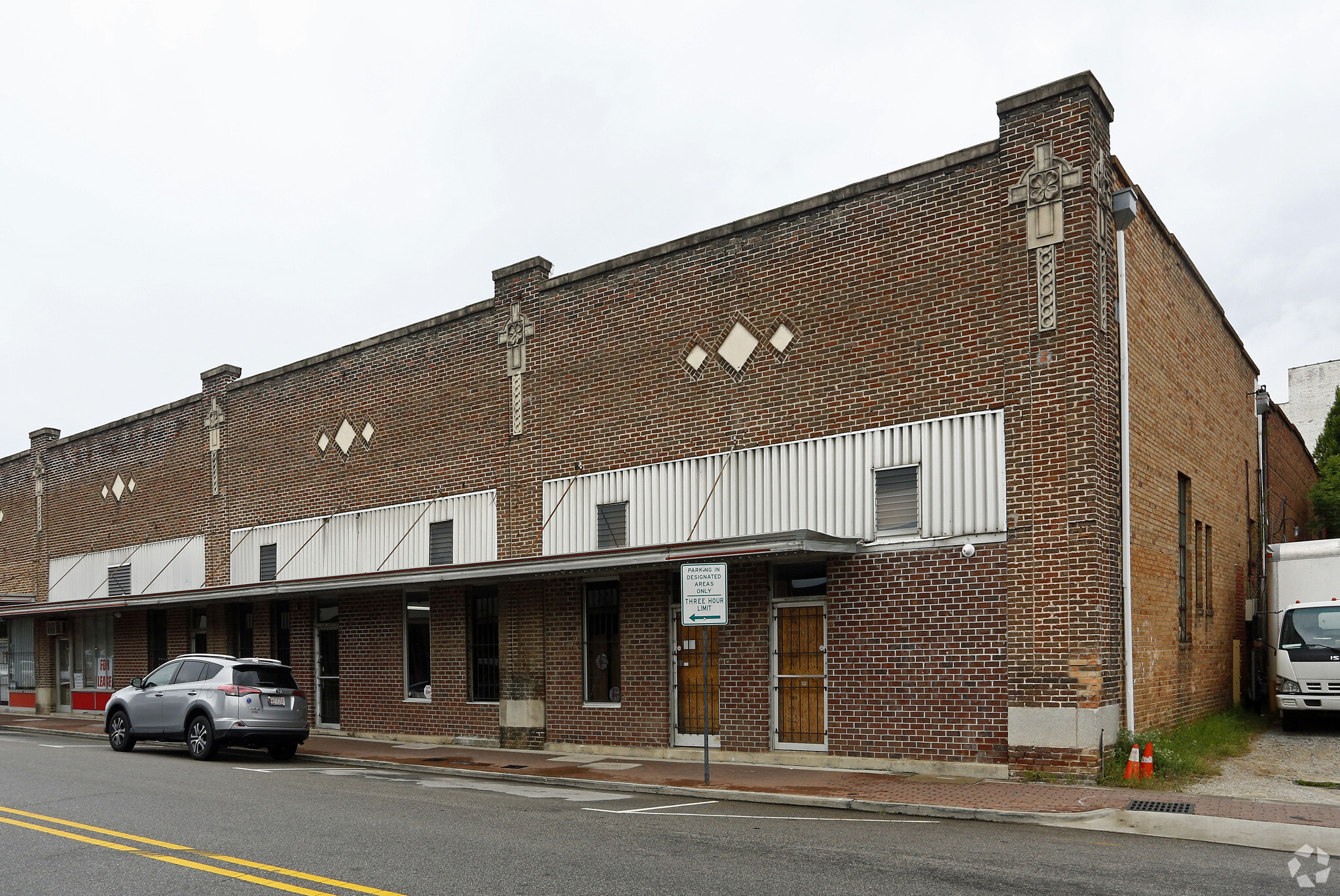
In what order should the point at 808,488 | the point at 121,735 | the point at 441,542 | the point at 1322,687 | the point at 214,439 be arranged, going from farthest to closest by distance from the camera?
the point at 214,439
the point at 441,542
the point at 121,735
the point at 1322,687
the point at 808,488

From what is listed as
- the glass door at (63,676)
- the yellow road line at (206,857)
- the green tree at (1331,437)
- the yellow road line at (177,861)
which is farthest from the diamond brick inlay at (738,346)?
the green tree at (1331,437)

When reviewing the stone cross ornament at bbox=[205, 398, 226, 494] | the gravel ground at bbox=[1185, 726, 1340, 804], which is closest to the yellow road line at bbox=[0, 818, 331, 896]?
the gravel ground at bbox=[1185, 726, 1340, 804]

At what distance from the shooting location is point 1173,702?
1571 cm

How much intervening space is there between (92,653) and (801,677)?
23123mm

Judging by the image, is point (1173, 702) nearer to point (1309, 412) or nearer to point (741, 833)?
point (741, 833)

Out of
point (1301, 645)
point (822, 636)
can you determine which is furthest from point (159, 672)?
point (1301, 645)

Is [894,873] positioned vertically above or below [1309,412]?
below

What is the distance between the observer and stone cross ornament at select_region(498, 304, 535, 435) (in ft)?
63.1

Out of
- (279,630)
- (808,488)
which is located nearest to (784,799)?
(808,488)

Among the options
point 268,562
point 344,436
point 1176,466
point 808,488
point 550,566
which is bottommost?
point 268,562

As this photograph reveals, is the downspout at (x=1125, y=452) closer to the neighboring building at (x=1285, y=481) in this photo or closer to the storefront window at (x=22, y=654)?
the neighboring building at (x=1285, y=481)

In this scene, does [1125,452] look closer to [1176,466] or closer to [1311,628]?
[1176,466]

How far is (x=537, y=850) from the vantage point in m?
9.08

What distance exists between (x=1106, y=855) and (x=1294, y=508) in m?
25.4
